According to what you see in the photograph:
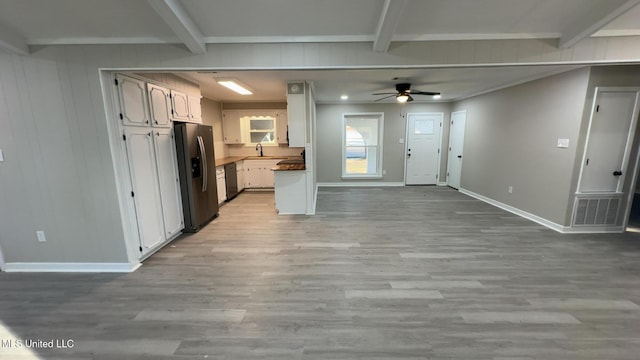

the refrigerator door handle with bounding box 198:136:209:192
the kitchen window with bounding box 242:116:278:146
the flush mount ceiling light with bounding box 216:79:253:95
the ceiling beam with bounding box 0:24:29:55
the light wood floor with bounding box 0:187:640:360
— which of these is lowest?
the light wood floor with bounding box 0:187:640:360

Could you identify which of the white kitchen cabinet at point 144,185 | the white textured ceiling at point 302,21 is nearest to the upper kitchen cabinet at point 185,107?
the white kitchen cabinet at point 144,185

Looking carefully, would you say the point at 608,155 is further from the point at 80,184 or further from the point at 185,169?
the point at 80,184

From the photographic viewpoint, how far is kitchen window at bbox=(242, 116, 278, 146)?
6.76 meters

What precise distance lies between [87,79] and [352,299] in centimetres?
333

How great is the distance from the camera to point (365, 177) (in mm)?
7086

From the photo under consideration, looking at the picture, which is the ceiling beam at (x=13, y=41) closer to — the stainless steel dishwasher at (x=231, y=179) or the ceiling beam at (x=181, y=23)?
the ceiling beam at (x=181, y=23)

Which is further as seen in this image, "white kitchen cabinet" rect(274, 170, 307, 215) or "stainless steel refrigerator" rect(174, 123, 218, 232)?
"white kitchen cabinet" rect(274, 170, 307, 215)

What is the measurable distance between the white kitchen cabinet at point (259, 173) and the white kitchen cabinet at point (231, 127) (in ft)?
2.67

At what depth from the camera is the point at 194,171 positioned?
371cm

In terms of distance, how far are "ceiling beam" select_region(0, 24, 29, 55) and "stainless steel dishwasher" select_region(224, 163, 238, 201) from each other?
334cm

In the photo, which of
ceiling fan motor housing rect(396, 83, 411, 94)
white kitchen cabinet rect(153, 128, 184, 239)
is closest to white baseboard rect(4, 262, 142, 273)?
white kitchen cabinet rect(153, 128, 184, 239)

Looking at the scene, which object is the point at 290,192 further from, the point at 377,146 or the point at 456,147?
the point at 456,147

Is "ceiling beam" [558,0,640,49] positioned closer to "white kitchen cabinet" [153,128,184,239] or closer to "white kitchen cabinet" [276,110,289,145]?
"white kitchen cabinet" [153,128,184,239]

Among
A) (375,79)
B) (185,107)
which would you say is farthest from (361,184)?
(185,107)
